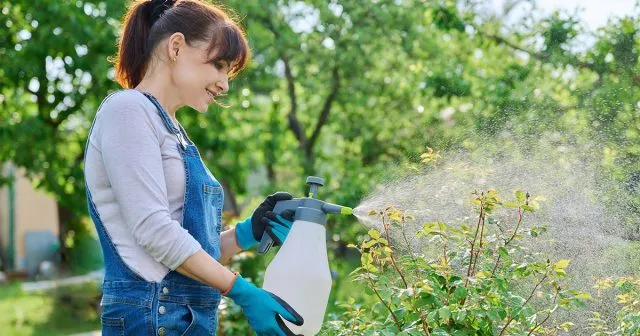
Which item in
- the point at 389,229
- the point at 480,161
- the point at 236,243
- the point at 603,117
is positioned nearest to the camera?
the point at 236,243

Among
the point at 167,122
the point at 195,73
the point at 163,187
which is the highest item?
the point at 195,73

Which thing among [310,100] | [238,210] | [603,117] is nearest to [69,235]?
[238,210]

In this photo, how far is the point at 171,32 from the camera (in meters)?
2.31

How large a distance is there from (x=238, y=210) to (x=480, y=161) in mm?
6592

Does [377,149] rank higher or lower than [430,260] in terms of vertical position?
lower

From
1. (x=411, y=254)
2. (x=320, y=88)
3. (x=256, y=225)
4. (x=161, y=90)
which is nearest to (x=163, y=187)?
(x=161, y=90)

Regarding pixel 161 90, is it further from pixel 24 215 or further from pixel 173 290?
pixel 24 215

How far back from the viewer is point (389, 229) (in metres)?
2.99

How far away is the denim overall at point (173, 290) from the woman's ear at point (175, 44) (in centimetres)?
11

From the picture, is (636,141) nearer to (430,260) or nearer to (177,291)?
(430,260)

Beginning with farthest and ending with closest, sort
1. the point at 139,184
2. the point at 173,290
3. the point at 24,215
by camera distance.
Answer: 1. the point at 24,215
2. the point at 173,290
3. the point at 139,184

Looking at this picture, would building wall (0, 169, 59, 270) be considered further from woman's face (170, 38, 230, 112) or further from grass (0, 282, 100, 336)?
woman's face (170, 38, 230, 112)

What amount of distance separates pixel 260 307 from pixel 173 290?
21cm

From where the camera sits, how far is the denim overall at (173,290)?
2.16 metres
